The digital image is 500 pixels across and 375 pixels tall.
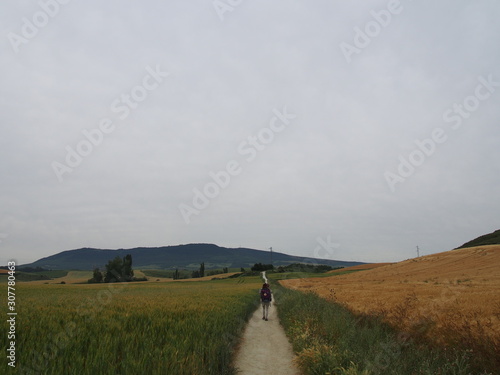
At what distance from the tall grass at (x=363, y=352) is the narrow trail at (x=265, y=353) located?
1.79 feet

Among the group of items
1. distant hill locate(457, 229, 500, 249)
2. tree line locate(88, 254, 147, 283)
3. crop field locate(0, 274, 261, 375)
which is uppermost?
crop field locate(0, 274, 261, 375)

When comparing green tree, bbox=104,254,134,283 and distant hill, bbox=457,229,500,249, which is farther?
green tree, bbox=104,254,134,283

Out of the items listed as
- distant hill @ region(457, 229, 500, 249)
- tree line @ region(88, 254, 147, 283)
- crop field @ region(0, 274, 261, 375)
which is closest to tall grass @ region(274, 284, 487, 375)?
crop field @ region(0, 274, 261, 375)

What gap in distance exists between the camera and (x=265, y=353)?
10969 millimetres

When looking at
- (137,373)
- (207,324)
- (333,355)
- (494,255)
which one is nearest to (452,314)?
(333,355)

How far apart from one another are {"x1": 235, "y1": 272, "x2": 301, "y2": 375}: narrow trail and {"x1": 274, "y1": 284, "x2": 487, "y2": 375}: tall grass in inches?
21.4

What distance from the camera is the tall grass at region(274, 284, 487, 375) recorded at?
6.76 metres

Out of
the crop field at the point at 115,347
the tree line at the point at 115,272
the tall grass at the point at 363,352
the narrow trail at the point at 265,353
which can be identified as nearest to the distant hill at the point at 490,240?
the narrow trail at the point at 265,353

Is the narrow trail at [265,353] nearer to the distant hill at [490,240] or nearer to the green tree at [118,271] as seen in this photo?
the distant hill at [490,240]

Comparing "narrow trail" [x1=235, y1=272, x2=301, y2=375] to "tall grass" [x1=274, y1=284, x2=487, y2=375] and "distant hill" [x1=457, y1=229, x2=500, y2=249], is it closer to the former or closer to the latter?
"tall grass" [x1=274, y1=284, x2=487, y2=375]

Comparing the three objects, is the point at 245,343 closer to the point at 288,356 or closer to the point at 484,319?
the point at 288,356

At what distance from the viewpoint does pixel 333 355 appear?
732cm

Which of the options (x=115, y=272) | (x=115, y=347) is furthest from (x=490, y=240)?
(x=115, y=272)

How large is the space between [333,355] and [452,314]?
17.6 feet
